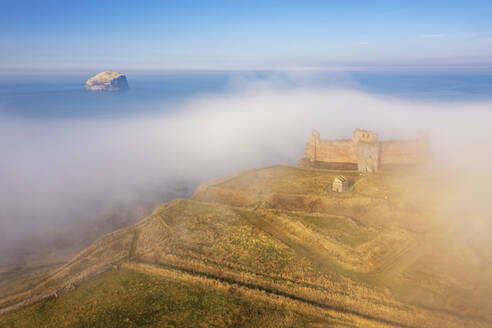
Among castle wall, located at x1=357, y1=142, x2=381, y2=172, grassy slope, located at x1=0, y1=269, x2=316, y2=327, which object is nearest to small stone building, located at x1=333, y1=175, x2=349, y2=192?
castle wall, located at x1=357, y1=142, x2=381, y2=172

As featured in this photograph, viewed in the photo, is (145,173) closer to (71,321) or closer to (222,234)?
(222,234)

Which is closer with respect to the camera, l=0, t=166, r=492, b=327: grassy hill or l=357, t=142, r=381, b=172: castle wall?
l=0, t=166, r=492, b=327: grassy hill

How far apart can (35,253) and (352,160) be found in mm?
48983

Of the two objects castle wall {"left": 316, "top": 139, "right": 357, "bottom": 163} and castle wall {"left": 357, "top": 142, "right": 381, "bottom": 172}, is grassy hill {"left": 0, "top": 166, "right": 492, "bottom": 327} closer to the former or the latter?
castle wall {"left": 357, "top": 142, "right": 381, "bottom": 172}

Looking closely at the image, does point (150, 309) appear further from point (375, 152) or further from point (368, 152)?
point (375, 152)

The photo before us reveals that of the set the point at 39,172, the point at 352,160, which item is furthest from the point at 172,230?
the point at 39,172

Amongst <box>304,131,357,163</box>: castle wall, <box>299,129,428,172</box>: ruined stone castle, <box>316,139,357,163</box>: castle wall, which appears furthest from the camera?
<box>304,131,357,163</box>: castle wall

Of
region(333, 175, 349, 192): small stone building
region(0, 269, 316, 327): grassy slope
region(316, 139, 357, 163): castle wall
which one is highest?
region(316, 139, 357, 163): castle wall

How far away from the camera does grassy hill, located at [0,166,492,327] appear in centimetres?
2462

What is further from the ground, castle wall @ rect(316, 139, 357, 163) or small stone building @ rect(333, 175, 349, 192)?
castle wall @ rect(316, 139, 357, 163)

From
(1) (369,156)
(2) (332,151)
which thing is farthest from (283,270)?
→ (2) (332,151)

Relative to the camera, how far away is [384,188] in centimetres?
4484

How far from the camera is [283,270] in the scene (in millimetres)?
29750

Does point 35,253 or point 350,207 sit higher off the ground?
point 350,207
